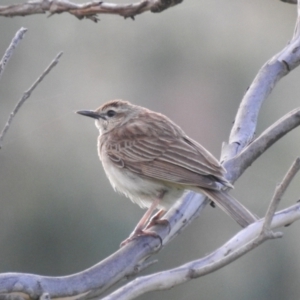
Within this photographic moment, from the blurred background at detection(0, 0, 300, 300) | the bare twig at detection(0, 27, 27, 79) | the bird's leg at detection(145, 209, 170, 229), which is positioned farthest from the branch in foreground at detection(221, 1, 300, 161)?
the blurred background at detection(0, 0, 300, 300)

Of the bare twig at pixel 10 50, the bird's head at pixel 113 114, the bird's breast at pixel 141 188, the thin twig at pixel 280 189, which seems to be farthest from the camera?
the bird's head at pixel 113 114

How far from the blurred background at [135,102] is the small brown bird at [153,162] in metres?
6.67

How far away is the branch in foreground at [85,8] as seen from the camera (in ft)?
16.5

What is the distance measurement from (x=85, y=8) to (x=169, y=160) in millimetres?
1341

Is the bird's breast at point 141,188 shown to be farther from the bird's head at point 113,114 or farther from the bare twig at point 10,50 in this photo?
the bare twig at point 10,50

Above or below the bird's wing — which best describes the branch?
below

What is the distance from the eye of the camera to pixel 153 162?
585cm

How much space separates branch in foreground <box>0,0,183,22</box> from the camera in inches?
197

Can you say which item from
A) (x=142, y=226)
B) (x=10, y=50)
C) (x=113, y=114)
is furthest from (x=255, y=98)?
A: (x=10, y=50)

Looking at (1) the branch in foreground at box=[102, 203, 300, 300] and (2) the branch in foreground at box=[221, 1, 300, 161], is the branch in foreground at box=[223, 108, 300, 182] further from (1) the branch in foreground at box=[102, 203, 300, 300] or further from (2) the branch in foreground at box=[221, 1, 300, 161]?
(1) the branch in foreground at box=[102, 203, 300, 300]

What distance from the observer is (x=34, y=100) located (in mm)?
18750

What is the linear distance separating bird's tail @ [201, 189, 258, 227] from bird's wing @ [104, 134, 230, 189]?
2.5 inches

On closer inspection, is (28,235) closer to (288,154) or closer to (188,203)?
(288,154)

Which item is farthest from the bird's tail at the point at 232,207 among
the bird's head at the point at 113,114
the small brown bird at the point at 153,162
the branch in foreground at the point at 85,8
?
the bird's head at the point at 113,114
